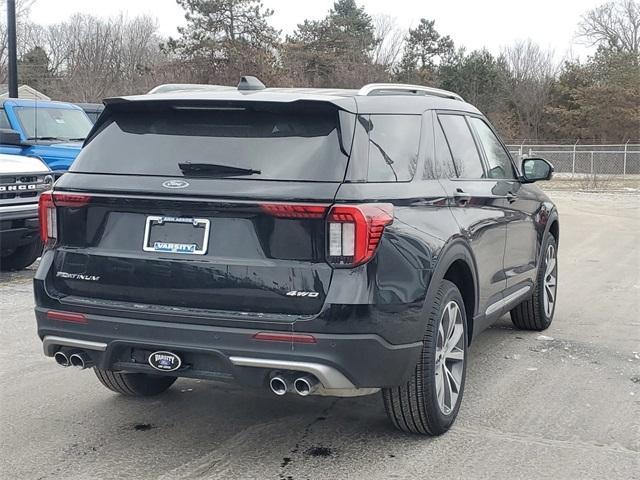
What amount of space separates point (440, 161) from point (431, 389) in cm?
134

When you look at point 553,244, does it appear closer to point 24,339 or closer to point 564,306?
point 564,306

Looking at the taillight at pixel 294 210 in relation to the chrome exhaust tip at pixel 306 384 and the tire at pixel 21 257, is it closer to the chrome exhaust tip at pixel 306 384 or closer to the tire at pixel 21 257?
the chrome exhaust tip at pixel 306 384

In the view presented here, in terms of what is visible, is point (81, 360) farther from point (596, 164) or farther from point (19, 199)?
point (596, 164)

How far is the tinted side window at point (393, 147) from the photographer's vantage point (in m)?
3.90

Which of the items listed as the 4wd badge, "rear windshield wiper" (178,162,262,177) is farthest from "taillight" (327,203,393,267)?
"rear windshield wiper" (178,162,262,177)

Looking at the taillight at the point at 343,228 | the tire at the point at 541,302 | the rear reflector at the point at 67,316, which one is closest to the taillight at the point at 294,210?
the taillight at the point at 343,228

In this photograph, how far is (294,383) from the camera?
364 cm

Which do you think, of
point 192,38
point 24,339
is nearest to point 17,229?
point 24,339

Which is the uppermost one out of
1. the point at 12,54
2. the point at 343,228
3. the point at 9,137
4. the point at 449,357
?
the point at 12,54

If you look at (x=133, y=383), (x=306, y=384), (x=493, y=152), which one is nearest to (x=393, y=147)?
(x=306, y=384)

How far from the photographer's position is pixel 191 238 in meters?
3.74

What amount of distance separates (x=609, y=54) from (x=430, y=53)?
13.6m

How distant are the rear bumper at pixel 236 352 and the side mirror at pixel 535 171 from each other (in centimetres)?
277

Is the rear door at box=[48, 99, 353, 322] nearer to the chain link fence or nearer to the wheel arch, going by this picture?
the wheel arch
